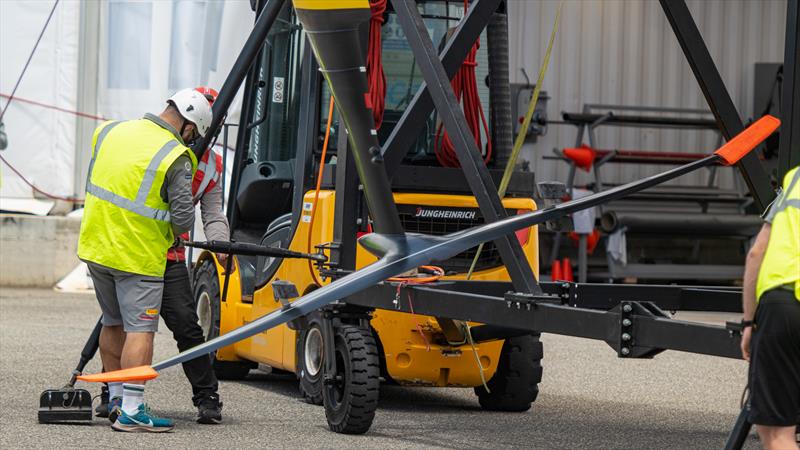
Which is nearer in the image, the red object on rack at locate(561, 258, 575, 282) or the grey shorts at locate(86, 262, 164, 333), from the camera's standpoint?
the grey shorts at locate(86, 262, 164, 333)

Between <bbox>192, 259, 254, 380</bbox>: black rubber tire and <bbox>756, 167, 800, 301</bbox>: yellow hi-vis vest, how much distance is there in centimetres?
550

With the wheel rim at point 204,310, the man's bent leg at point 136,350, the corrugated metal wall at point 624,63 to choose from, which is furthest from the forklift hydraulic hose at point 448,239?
the corrugated metal wall at point 624,63

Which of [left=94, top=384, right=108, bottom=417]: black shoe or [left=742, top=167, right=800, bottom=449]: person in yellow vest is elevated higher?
[left=742, top=167, right=800, bottom=449]: person in yellow vest

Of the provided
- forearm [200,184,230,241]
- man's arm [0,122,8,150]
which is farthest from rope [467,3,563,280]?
man's arm [0,122,8,150]

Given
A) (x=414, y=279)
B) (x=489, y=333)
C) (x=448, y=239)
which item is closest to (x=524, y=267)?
(x=448, y=239)

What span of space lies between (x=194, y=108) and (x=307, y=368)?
1.69 m

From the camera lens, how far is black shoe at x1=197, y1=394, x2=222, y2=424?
7.63m

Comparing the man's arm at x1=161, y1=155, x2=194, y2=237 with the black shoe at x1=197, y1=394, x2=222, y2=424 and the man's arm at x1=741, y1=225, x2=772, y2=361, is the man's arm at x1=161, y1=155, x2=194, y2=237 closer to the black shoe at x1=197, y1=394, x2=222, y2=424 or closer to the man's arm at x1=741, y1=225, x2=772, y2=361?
the black shoe at x1=197, y1=394, x2=222, y2=424

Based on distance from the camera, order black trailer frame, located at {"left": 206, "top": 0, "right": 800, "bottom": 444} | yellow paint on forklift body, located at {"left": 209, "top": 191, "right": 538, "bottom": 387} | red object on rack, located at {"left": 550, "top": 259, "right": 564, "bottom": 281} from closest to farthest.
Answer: black trailer frame, located at {"left": 206, "top": 0, "right": 800, "bottom": 444}
yellow paint on forklift body, located at {"left": 209, "top": 191, "right": 538, "bottom": 387}
red object on rack, located at {"left": 550, "top": 259, "right": 564, "bottom": 281}

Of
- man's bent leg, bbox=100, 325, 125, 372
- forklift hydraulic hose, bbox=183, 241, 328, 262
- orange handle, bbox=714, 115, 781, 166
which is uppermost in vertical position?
orange handle, bbox=714, 115, 781, 166

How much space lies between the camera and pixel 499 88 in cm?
908

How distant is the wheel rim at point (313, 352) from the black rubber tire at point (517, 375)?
114 centimetres

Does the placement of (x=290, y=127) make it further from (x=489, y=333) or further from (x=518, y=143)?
(x=518, y=143)

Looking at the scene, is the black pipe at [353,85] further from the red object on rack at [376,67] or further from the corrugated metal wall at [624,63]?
the corrugated metal wall at [624,63]
